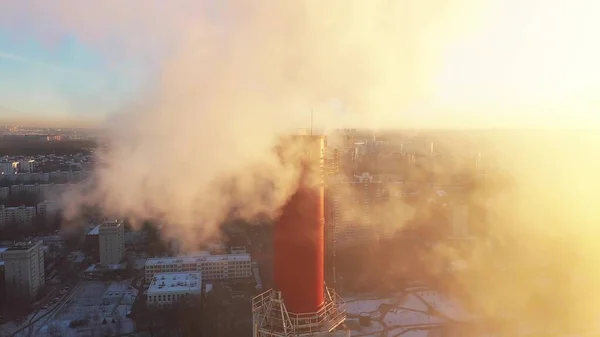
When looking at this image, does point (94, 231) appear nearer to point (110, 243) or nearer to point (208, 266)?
point (110, 243)

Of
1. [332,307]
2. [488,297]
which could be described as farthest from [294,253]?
[488,297]

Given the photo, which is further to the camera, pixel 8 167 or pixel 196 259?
pixel 8 167

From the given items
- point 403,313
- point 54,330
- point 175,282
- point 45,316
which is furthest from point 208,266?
point 403,313

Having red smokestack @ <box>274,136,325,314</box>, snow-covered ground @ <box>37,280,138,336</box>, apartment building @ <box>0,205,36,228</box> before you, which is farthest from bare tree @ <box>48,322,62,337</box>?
apartment building @ <box>0,205,36,228</box>

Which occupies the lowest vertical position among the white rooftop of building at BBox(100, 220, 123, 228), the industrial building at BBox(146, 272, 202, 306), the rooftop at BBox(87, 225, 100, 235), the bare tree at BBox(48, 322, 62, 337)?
the bare tree at BBox(48, 322, 62, 337)

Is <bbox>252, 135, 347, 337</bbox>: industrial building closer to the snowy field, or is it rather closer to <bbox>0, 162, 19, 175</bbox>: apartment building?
the snowy field

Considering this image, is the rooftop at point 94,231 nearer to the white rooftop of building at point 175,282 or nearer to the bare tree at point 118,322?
the white rooftop of building at point 175,282

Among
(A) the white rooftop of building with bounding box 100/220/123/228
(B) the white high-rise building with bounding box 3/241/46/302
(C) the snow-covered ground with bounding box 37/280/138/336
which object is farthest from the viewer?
(A) the white rooftop of building with bounding box 100/220/123/228
